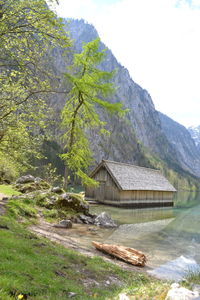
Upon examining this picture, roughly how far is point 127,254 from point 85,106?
13.0m

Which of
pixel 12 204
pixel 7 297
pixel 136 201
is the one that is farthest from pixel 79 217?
pixel 136 201

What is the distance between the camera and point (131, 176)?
40469 millimetres

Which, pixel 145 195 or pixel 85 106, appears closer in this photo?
pixel 85 106

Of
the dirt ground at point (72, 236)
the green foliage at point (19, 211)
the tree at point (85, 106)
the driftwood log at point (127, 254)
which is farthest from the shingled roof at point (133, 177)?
the driftwood log at point (127, 254)

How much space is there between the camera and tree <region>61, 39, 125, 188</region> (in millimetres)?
21125

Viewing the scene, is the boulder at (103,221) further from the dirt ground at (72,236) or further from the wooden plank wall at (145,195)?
the wooden plank wall at (145,195)

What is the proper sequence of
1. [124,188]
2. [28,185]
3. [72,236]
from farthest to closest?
[124,188] → [28,185] → [72,236]

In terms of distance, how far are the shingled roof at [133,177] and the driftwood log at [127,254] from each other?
23066mm

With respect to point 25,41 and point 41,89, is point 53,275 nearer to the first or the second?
point 25,41

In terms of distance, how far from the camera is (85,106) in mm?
21641

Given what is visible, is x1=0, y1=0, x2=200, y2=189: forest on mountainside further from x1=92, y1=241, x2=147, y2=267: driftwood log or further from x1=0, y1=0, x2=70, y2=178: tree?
x1=92, y1=241, x2=147, y2=267: driftwood log

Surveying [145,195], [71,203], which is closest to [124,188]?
[145,195]

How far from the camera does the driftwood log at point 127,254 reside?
11430 millimetres

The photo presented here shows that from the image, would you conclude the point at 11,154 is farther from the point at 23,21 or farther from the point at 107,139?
the point at 107,139
